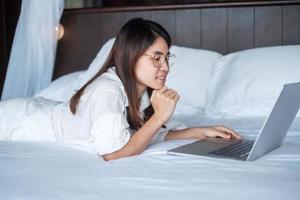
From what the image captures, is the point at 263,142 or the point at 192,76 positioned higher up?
the point at 263,142

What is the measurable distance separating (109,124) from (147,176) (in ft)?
0.77

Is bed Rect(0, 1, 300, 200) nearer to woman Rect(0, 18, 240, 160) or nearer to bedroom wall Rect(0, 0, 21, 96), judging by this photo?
woman Rect(0, 18, 240, 160)

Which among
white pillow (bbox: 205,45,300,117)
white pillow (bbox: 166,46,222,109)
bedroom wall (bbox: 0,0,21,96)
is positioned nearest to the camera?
white pillow (bbox: 205,45,300,117)

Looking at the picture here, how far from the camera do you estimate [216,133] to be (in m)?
1.45

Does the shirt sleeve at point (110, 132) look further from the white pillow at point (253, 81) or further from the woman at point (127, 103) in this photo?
the white pillow at point (253, 81)

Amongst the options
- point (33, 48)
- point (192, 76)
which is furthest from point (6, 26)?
point (192, 76)

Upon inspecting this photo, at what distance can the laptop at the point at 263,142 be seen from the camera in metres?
1.11

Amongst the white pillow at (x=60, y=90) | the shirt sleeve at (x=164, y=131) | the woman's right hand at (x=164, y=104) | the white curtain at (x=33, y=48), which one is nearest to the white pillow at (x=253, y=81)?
the shirt sleeve at (x=164, y=131)

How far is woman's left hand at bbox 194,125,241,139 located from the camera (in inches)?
56.6

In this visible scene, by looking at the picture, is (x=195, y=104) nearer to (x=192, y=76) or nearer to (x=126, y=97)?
(x=192, y=76)

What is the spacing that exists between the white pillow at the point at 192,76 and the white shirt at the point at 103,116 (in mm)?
754

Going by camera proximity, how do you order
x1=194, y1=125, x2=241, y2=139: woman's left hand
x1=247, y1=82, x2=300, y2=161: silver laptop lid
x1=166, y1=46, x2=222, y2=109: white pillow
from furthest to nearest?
x1=166, y1=46, x2=222, y2=109: white pillow < x1=194, y1=125, x2=241, y2=139: woman's left hand < x1=247, y1=82, x2=300, y2=161: silver laptop lid

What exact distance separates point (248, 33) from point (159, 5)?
544 mm

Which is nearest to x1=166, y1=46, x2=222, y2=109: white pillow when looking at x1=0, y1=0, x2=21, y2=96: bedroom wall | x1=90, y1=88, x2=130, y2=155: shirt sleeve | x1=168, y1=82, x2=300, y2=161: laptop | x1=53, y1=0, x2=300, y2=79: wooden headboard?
x1=53, y1=0, x2=300, y2=79: wooden headboard
